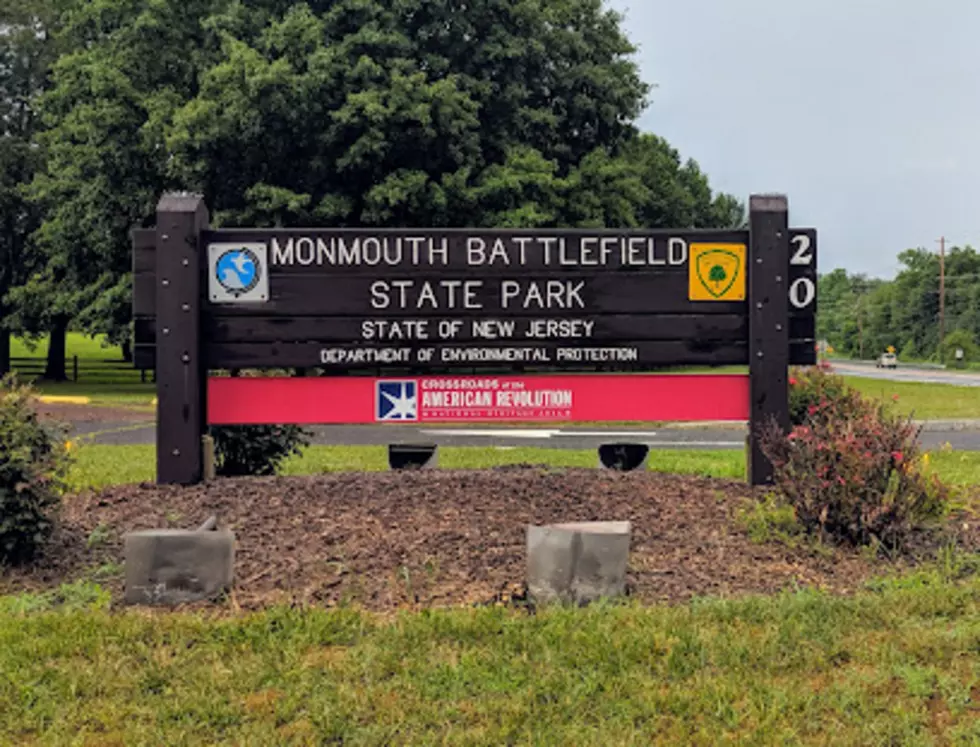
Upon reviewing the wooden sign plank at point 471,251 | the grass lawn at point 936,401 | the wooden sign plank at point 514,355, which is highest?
the wooden sign plank at point 471,251

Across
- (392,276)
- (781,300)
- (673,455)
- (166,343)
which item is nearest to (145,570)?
(166,343)

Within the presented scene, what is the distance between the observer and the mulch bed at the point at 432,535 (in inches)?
186

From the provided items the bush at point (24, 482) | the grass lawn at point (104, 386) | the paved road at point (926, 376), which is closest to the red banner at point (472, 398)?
the bush at point (24, 482)

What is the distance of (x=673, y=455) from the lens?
42.0 ft

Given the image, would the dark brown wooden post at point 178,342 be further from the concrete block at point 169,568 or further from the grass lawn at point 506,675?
the grass lawn at point 506,675

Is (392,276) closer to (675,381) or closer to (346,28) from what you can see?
(675,381)

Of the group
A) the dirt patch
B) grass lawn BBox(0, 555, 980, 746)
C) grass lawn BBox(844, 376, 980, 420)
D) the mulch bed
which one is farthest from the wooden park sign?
the dirt patch

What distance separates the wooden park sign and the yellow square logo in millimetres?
10

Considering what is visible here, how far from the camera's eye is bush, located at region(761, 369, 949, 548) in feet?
17.6

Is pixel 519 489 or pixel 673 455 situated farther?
pixel 673 455

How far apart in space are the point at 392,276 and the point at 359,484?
1.52 metres

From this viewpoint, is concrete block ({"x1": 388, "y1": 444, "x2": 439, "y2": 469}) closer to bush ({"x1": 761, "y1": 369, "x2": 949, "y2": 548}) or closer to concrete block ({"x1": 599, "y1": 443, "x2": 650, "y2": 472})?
concrete block ({"x1": 599, "y1": 443, "x2": 650, "y2": 472})

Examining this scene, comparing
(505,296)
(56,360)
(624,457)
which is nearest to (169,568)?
(505,296)

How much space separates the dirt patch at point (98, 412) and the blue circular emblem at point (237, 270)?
1268 cm
